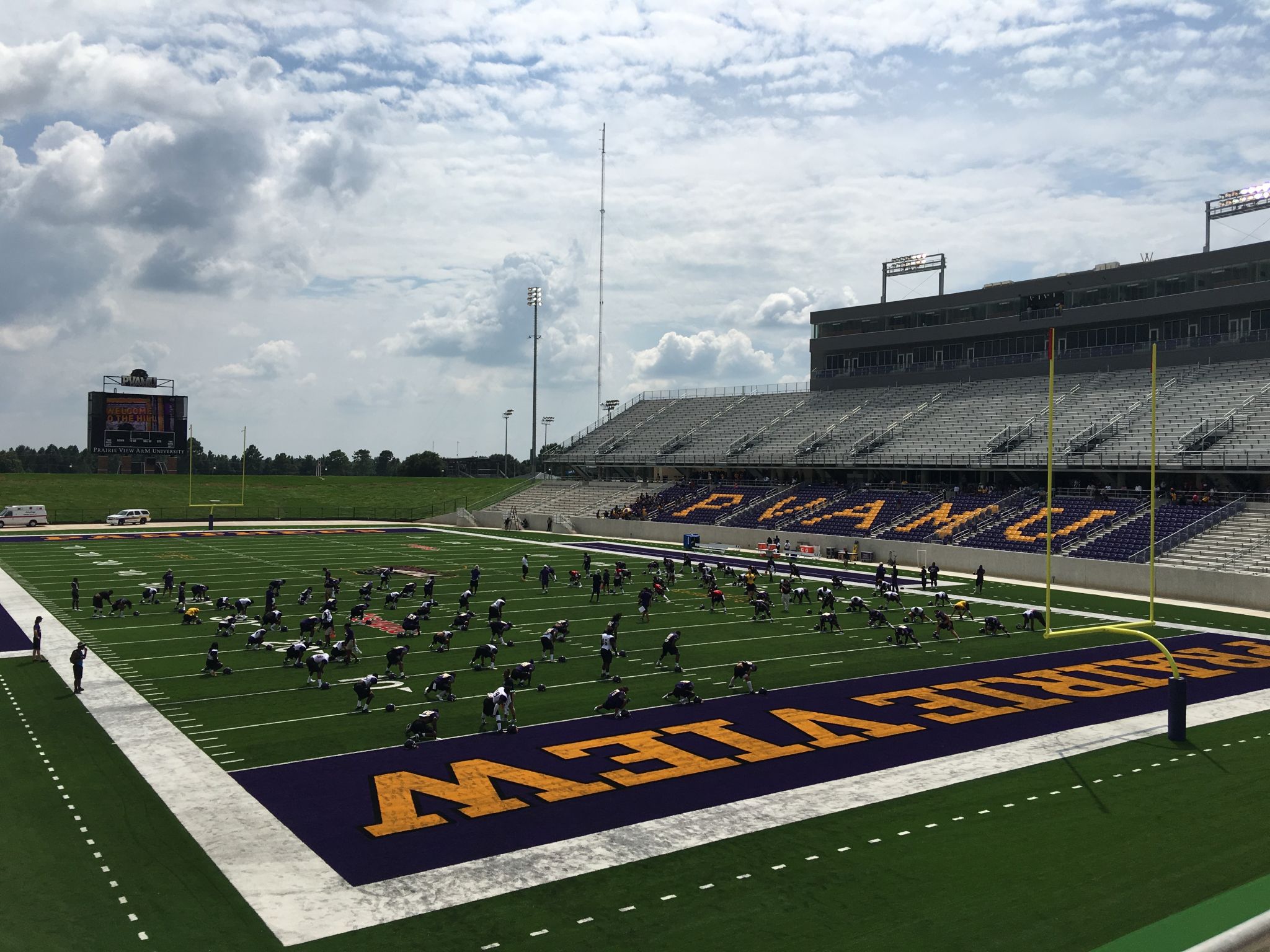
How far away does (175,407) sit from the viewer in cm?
8006

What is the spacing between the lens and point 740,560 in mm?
49906

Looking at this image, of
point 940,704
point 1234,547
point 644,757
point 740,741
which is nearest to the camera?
point 644,757

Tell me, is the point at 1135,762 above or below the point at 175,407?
below

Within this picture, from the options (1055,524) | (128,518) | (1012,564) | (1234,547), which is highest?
(1055,524)

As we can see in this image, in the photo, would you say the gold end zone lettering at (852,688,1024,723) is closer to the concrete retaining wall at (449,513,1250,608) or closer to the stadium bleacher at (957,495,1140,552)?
the concrete retaining wall at (449,513,1250,608)

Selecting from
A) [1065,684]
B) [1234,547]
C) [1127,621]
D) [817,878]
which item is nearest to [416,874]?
[817,878]

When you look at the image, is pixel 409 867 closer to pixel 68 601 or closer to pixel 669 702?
pixel 669 702

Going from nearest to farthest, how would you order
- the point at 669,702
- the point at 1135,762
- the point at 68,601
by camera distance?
the point at 1135,762 → the point at 669,702 → the point at 68,601

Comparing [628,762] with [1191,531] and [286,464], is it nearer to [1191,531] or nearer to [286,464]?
[1191,531]

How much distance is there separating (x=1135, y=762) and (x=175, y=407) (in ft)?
262

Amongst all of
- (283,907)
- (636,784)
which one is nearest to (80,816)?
(283,907)

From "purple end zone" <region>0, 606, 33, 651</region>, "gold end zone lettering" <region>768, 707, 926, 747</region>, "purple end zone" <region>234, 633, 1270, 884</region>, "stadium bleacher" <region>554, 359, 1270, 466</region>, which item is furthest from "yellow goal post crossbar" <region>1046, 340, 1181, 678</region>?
"purple end zone" <region>0, 606, 33, 651</region>

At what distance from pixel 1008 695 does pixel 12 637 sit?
1027 inches

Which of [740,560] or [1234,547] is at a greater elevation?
[1234,547]
